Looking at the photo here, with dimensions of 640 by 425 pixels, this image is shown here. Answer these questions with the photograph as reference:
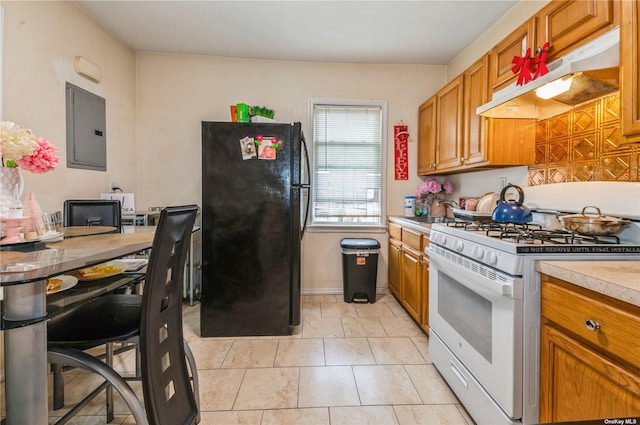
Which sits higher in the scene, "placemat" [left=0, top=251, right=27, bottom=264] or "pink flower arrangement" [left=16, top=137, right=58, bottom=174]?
"pink flower arrangement" [left=16, top=137, right=58, bottom=174]

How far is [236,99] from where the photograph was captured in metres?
3.42

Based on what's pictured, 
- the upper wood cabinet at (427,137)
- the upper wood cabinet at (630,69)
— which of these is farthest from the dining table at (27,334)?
the upper wood cabinet at (427,137)

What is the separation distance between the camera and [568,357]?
1.06 metres

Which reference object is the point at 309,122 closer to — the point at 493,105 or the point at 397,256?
the point at 397,256

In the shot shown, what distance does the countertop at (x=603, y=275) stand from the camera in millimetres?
848

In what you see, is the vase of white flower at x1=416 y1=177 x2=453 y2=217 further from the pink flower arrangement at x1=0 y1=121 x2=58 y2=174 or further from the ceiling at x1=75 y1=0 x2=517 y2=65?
the pink flower arrangement at x1=0 y1=121 x2=58 y2=174

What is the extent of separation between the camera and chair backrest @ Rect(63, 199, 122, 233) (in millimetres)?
1942

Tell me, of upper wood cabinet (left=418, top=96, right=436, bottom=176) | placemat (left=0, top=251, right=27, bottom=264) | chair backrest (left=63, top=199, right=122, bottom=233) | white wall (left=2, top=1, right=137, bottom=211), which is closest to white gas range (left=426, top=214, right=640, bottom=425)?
upper wood cabinet (left=418, top=96, right=436, bottom=176)

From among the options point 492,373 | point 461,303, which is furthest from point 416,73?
point 492,373

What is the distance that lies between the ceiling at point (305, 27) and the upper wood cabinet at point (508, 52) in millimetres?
626

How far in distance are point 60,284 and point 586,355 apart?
1819 mm

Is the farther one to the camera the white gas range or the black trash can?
the black trash can

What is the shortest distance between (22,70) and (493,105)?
9.70ft

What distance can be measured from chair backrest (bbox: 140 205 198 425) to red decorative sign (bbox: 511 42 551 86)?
70.7 inches
